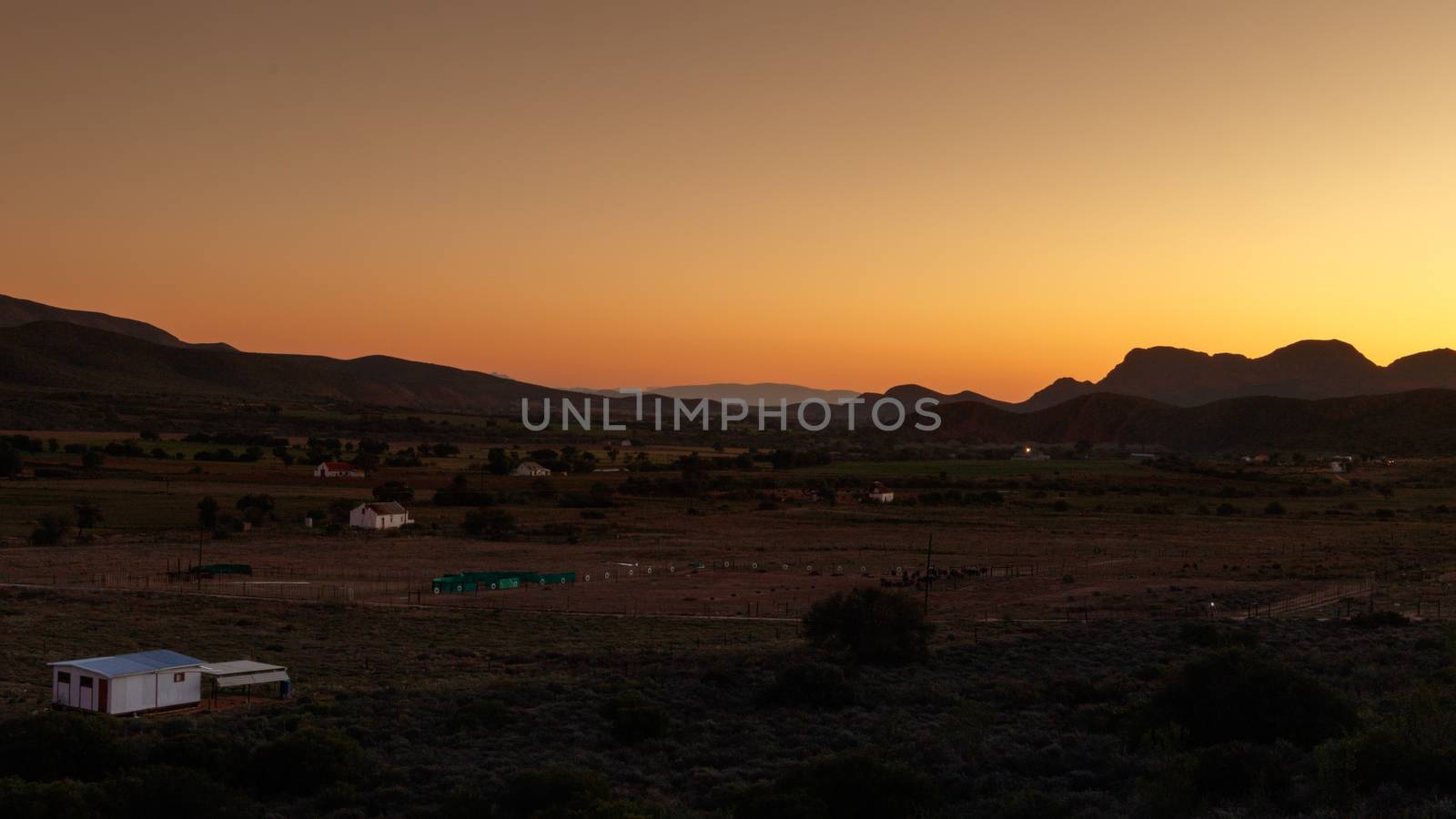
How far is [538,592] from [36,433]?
104 m

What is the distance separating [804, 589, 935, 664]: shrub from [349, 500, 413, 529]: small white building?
42894mm

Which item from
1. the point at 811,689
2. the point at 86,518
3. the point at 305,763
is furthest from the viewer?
the point at 86,518

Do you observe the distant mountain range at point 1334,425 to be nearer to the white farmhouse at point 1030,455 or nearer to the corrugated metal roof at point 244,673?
the white farmhouse at point 1030,455

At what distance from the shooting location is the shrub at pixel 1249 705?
54.5ft

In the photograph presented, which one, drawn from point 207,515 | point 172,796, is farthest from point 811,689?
point 207,515

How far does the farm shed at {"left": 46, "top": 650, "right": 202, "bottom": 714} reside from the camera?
20.2 meters

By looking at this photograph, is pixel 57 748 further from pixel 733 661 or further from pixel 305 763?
pixel 733 661

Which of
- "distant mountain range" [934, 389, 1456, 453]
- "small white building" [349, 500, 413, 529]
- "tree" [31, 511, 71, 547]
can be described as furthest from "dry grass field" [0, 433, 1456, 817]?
"distant mountain range" [934, 389, 1456, 453]

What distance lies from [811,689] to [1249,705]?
Result: 7956mm

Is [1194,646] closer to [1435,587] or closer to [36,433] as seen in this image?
[1435,587]

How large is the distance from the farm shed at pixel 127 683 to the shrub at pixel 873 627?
14529mm

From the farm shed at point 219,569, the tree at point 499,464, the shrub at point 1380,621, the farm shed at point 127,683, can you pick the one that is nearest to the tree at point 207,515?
the farm shed at point 219,569

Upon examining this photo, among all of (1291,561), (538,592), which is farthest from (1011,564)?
(538,592)

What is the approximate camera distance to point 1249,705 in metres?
17.1
